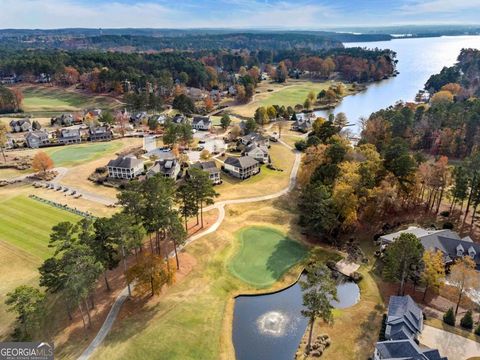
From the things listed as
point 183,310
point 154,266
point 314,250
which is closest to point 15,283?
point 154,266

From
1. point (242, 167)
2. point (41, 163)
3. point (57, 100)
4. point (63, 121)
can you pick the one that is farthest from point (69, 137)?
point (57, 100)

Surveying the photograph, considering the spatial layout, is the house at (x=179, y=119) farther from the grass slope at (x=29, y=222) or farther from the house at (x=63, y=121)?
the grass slope at (x=29, y=222)

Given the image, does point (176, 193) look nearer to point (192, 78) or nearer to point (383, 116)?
point (383, 116)

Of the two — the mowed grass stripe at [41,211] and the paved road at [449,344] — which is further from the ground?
the paved road at [449,344]

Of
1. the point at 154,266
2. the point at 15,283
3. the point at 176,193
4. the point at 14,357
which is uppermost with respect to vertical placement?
the point at 176,193

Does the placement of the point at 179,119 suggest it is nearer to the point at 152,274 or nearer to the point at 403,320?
the point at 152,274

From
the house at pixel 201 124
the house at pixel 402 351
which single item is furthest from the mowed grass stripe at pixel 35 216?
the house at pixel 201 124
